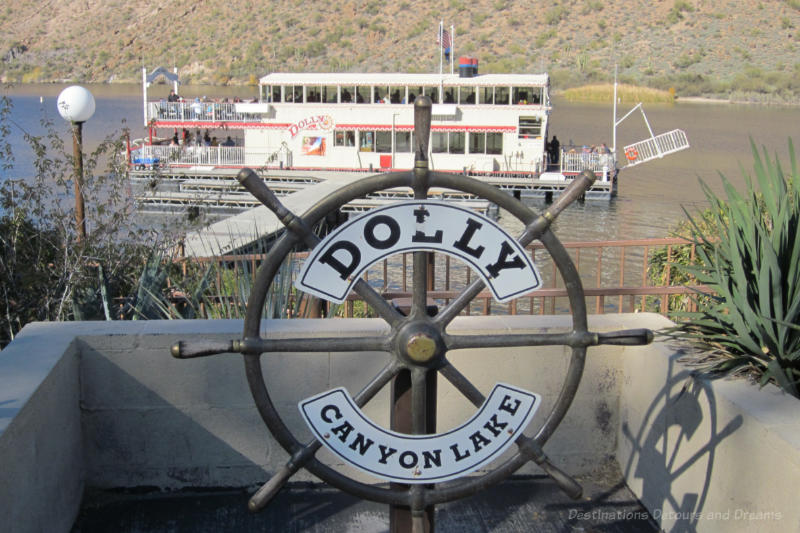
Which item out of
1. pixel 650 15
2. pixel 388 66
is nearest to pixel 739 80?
pixel 650 15

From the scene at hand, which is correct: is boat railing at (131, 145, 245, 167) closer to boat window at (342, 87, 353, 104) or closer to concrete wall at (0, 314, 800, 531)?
boat window at (342, 87, 353, 104)

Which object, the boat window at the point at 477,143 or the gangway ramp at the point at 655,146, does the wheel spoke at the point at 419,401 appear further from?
the gangway ramp at the point at 655,146

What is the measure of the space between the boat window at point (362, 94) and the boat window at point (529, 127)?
5.69 metres

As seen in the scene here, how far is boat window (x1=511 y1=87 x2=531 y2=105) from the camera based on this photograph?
31953 millimetres

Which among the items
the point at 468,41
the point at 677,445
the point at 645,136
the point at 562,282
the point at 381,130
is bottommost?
the point at 562,282

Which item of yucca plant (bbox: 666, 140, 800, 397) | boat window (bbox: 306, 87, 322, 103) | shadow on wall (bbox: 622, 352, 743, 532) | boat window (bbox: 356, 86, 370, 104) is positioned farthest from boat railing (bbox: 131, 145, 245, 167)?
shadow on wall (bbox: 622, 352, 743, 532)

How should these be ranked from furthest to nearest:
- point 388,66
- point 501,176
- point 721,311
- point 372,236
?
point 388,66 → point 501,176 → point 721,311 → point 372,236

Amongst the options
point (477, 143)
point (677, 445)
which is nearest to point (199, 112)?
point (477, 143)

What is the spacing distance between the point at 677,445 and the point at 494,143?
2907 cm

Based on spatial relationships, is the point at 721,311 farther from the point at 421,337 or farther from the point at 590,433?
the point at 421,337

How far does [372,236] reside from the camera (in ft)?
8.87

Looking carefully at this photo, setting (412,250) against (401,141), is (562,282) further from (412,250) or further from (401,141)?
(401,141)

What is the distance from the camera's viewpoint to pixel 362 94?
3319cm

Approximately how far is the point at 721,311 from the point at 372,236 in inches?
97.0
